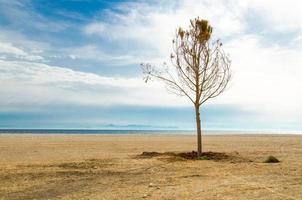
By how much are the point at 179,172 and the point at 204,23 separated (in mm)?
11510

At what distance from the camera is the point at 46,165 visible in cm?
2073

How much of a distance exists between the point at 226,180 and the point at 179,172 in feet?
10.5

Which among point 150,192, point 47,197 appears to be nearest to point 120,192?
point 150,192

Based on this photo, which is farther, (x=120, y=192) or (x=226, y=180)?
(x=226, y=180)

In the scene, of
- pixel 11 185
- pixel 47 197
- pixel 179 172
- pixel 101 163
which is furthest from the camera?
pixel 101 163

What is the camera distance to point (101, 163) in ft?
72.5

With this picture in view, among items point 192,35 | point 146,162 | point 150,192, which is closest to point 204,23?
point 192,35

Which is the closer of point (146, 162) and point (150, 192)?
point (150, 192)

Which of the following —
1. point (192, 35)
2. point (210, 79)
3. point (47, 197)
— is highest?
point (192, 35)

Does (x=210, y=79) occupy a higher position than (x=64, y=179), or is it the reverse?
(x=210, y=79)

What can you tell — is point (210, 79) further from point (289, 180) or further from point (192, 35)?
point (289, 180)

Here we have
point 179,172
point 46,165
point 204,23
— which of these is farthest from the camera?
point 204,23

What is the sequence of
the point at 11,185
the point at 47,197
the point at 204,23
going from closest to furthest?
the point at 47,197 < the point at 11,185 < the point at 204,23

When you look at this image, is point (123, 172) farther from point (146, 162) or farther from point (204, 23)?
point (204, 23)
